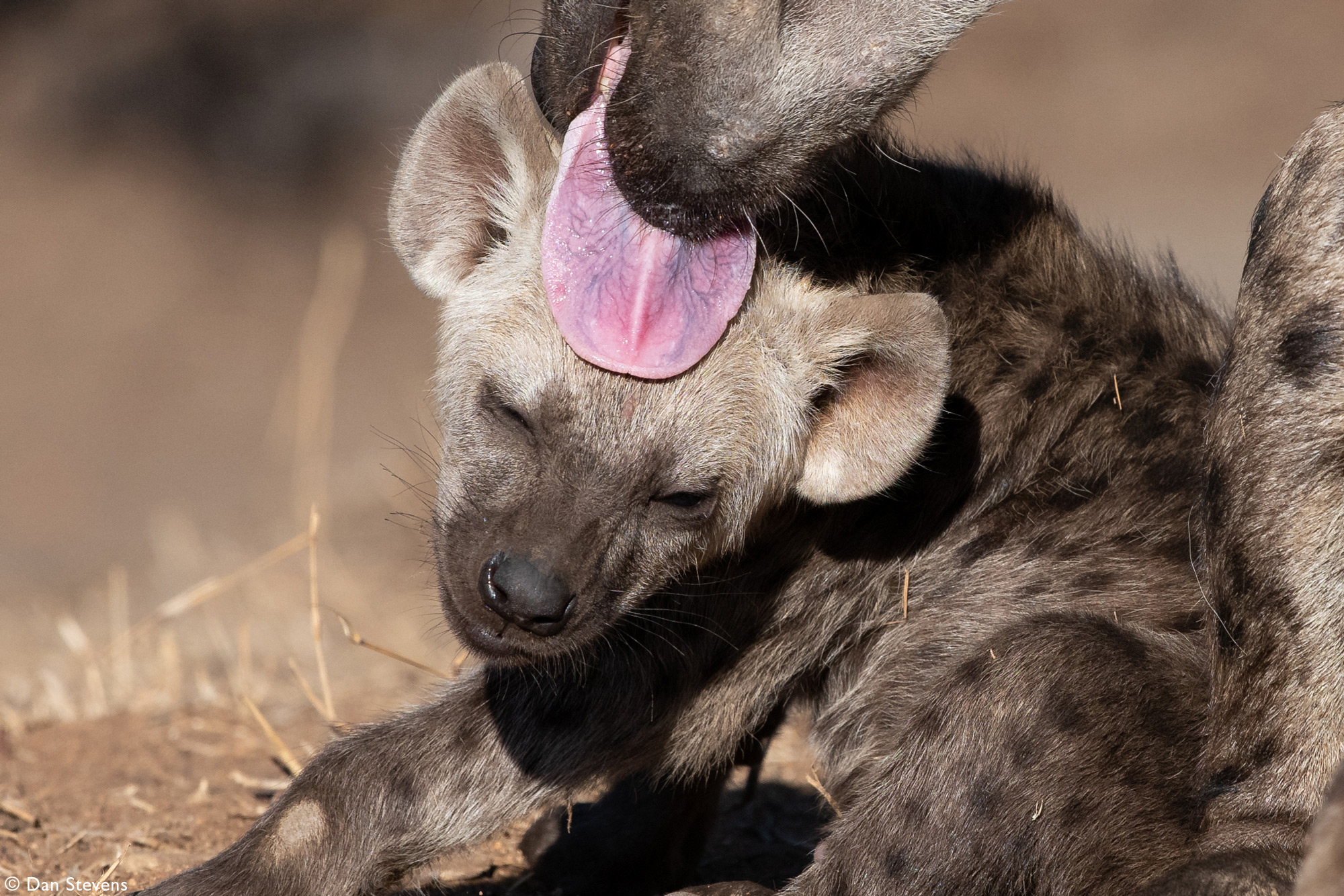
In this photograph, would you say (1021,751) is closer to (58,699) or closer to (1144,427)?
(1144,427)

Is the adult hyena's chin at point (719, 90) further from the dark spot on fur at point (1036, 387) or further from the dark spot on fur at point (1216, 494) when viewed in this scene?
the dark spot on fur at point (1216, 494)

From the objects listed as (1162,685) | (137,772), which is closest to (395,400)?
(137,772)

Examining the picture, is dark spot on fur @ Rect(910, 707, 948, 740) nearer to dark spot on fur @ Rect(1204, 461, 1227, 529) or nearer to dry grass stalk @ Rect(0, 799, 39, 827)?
dark spot on fur @ Rect(1204, 461, 1227, 529)

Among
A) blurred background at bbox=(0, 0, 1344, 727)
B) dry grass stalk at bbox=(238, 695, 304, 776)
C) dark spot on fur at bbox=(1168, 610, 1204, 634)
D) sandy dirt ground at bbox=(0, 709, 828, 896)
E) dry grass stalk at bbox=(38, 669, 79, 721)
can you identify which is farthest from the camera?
blurred background at bbox=(0, 0, 1344, 727)

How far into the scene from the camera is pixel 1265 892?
7.59 ft

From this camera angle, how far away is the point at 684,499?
2.69 m

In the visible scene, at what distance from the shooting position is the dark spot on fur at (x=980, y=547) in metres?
3.00

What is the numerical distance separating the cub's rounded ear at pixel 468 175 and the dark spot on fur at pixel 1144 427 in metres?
1.26

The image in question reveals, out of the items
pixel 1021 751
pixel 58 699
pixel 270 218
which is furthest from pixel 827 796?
pixel 270 218

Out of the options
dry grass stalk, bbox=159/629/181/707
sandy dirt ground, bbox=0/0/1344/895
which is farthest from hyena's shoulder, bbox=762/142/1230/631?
dry grass stalk, bbox=159/629/181/707

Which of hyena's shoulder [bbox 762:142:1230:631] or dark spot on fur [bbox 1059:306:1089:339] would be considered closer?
hyena's shoulder [bbox 762:142:1230:631]

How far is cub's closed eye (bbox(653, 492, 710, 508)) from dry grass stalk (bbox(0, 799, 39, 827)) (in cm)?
177

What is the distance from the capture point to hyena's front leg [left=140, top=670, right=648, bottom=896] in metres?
2.84

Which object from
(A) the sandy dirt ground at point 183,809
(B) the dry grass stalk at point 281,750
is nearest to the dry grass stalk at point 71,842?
(A) the sandy dirt ground at point 183,809
